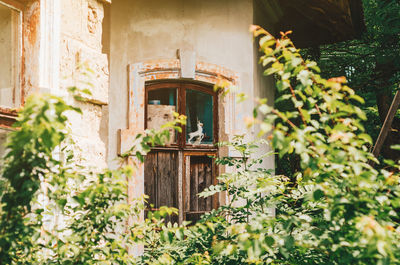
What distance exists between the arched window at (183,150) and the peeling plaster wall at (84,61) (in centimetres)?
169

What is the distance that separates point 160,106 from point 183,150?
55 cm

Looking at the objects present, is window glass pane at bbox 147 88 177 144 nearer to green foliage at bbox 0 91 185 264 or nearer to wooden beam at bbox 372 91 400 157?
green foliage at bbox 0 91 185 264

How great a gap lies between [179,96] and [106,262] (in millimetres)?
2900

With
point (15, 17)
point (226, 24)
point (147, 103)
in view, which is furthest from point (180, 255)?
point (226, 24)

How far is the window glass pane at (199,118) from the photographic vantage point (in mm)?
4832

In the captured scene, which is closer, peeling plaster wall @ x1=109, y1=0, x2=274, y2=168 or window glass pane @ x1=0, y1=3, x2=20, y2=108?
window glass pane @ x1=0, y1=3, x2=20, y2=108

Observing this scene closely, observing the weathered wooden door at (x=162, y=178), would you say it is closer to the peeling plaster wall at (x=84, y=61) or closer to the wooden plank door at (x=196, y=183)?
the wooden plank door at (x=196, y=183)

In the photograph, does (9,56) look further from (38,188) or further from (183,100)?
(183,100)

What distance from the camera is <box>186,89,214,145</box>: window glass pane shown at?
4.83m

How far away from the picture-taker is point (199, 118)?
488cm

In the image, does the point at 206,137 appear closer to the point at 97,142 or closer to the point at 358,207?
the point at 97,142

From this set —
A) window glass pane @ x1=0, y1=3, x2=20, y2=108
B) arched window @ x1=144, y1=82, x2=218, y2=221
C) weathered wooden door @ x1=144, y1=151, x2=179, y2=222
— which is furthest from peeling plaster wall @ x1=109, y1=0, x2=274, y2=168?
window glass pane @ x1=0, y1=3, x2=20, y2=108

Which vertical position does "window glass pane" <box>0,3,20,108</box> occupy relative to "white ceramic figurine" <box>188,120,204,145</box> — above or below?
above

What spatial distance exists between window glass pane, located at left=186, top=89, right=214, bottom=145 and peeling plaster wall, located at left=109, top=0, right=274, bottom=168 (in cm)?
33
